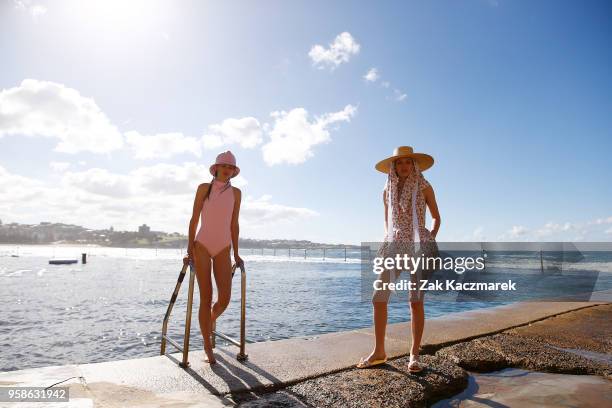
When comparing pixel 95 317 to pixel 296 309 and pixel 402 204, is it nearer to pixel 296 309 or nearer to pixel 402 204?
pixel 296 309

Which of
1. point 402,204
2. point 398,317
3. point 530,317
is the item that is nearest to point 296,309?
point 398,317

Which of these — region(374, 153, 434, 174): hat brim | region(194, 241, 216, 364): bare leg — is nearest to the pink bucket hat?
region(194, 241, 216, 364): bare leg

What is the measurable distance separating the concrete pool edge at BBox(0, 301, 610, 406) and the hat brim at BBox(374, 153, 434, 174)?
5.60ft

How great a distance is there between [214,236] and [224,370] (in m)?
1.14

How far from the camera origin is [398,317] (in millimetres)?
9484

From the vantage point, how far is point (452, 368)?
9.88 ft

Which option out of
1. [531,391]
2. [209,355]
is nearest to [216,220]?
[209,355]

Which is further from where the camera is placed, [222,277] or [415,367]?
[222,277]

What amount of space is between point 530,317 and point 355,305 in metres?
7.41

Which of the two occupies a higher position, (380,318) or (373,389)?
(380,318)

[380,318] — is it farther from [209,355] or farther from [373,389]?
[209,355]

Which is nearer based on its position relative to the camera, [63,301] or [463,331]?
[463,331]

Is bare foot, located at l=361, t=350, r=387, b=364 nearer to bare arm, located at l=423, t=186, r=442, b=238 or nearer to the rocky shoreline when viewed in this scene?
the rocky shoreline

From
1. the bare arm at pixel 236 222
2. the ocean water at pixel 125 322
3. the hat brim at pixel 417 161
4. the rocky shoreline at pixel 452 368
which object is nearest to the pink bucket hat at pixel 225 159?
the bare arm at pixel 236 222
